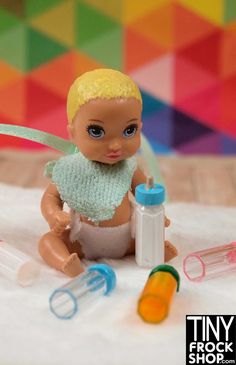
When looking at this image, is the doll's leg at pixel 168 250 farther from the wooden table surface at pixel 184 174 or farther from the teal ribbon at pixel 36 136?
the wooden table surface at pixel 184 174

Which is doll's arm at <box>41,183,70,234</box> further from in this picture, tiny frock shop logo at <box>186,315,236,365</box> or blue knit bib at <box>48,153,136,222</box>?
tiny frock shop logo at <box>186,315,236,365</box>

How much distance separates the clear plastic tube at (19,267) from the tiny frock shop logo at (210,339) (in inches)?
9.5

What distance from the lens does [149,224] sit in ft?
3.05

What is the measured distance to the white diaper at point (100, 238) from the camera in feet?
3.16

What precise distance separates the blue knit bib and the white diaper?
0.02 metres

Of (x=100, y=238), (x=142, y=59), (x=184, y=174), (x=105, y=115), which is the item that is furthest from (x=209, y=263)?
(x=142, y=59)

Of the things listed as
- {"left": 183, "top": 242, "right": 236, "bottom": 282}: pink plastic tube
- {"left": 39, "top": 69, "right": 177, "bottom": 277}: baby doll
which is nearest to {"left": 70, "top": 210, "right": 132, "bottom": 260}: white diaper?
{"left": 39, "top": 69, "right": 177, "bottom": 277}: baby doll

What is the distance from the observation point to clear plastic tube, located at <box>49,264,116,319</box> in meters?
0.82

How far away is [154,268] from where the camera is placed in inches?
35.3

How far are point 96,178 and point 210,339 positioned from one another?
0.30 meters

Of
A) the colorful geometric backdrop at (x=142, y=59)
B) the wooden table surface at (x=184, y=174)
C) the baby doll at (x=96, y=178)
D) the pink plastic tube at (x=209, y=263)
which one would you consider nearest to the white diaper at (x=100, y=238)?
the baby doll at (x=96, y=178)

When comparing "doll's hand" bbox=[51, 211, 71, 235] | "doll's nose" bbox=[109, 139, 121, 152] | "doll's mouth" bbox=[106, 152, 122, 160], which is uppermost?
"doll's nose" bbox=[109, 139, 121, 152]

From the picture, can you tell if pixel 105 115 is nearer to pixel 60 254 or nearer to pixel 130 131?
pixel 130 131

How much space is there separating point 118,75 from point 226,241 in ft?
1.20
